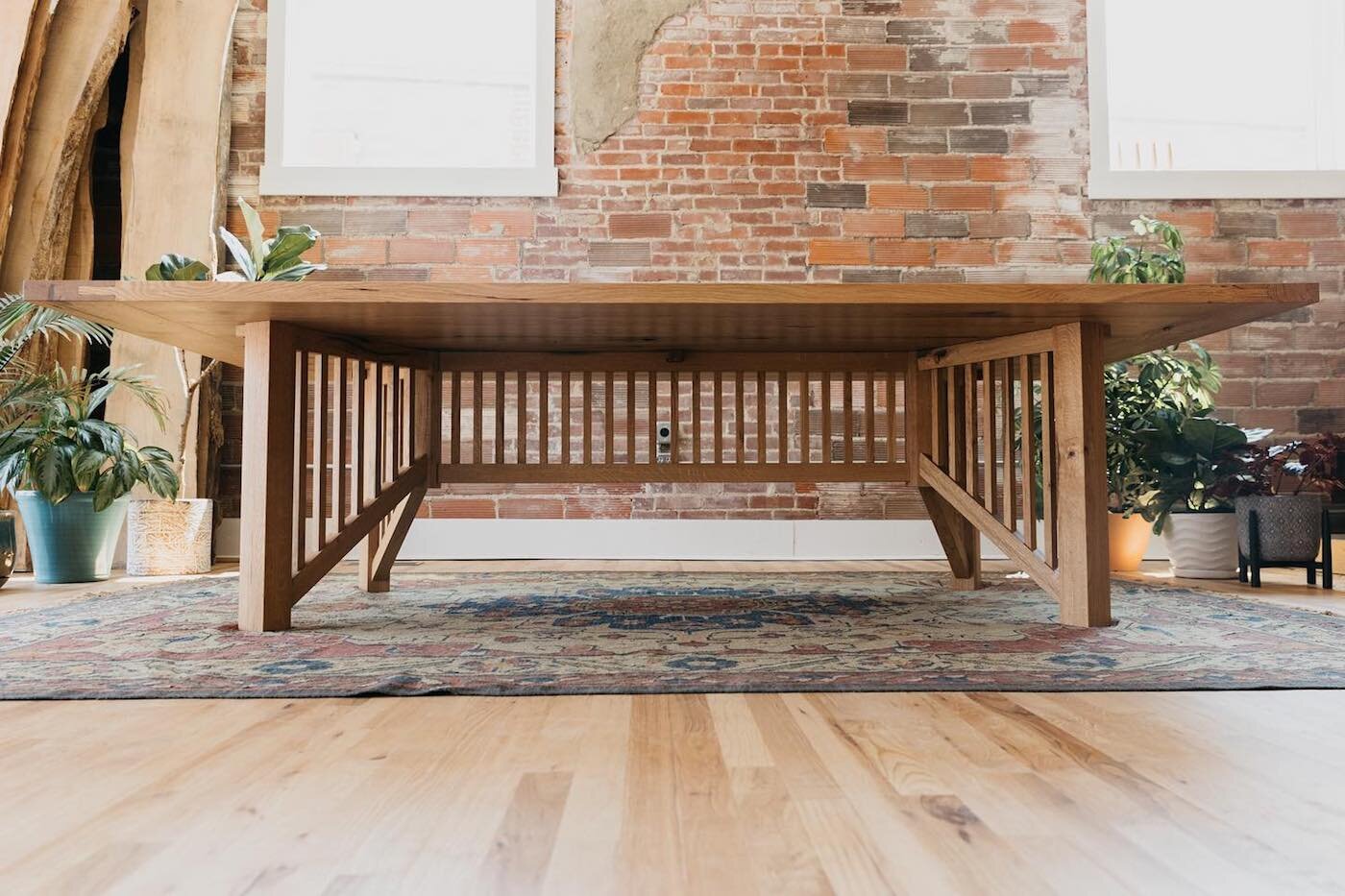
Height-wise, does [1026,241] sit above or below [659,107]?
below

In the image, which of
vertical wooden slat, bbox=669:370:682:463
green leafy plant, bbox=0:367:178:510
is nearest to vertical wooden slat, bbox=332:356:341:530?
vertical wooden slat, bbox=669:370:682:463

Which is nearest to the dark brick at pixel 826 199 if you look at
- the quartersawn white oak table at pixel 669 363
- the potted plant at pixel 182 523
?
the quartersawn white oak table at pixel 669 363

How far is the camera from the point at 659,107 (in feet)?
13.4

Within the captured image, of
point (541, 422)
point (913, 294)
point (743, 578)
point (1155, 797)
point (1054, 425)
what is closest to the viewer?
point (1155, 797)

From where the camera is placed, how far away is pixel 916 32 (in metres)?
4.13

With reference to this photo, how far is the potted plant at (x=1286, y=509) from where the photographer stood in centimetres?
294

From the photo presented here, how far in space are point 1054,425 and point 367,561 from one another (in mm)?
1813

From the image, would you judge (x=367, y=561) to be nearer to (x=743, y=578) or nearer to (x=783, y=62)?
(x=743, y=578)

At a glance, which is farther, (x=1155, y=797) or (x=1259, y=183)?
(x=1259, y=183)

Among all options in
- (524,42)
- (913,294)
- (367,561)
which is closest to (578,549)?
(367,561)

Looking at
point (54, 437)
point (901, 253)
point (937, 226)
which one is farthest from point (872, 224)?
point (54, 437)

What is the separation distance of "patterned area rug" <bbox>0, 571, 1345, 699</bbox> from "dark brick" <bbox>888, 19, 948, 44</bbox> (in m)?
2.63

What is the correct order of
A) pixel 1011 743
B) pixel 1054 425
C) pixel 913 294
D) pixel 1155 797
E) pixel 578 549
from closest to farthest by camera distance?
1. pixel 1155 797
2. pixel 1011 743
3. pixel 913 294
4. pixel 1054 425
5. pixel 578 549

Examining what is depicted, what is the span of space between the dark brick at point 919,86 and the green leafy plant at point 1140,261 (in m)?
0.95
